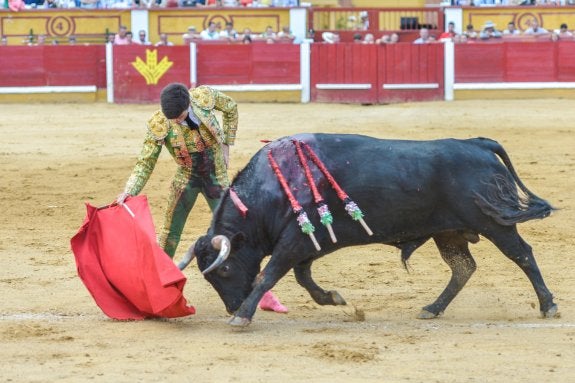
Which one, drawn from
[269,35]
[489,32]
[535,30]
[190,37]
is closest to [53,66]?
[190,37]

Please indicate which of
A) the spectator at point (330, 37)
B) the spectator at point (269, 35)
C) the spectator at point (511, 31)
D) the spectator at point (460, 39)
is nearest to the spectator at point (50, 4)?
the spectator at point (269, 35)

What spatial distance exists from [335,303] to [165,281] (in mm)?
848

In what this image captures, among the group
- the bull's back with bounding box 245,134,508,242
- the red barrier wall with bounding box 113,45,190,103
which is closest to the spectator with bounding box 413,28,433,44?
the red barrier wall with bounding box 113,45,190,103

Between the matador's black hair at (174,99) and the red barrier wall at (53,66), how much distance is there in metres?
12.0

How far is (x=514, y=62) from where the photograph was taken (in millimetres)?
17297

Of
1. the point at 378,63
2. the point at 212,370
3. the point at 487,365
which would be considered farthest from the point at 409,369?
the point at 378,63

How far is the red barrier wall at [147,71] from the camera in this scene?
17078 millimetres

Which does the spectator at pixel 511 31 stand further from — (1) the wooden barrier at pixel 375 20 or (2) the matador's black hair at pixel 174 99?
(2) the matador's black hair at pixel 174 99

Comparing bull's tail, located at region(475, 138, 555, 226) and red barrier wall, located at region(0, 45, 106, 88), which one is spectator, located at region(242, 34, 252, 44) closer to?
red barrier wall, located at region(0, 45, 106, 88)

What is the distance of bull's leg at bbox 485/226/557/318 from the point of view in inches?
226

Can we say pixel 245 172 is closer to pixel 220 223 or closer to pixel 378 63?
pixel 220 223

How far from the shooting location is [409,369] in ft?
15.8

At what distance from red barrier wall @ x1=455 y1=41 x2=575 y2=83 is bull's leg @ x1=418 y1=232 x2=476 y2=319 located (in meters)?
11.6

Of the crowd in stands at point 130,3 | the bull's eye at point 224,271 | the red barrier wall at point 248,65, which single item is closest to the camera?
the bull's eye at point 224,271
